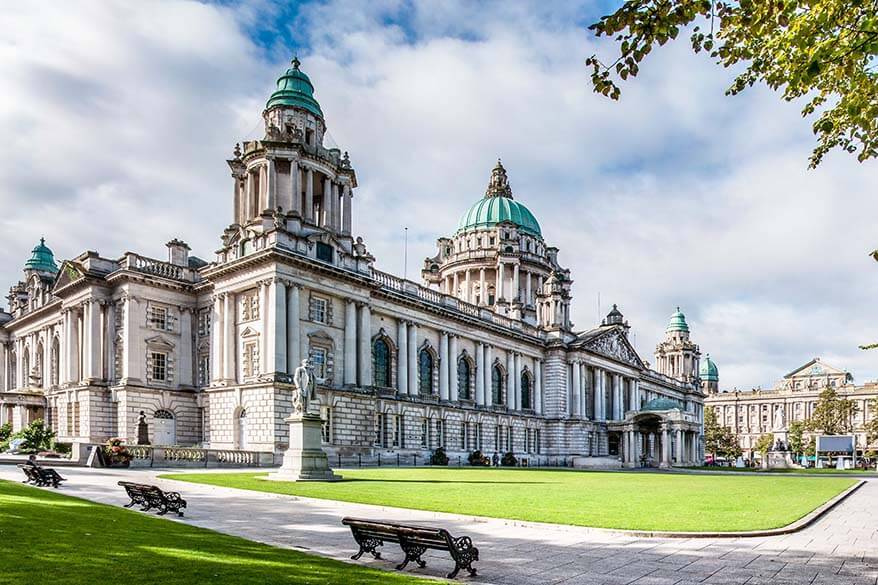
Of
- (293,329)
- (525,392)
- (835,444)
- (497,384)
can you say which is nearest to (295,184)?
(293,329)

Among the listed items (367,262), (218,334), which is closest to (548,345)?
(367,262)

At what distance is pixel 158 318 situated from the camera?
52031 mm

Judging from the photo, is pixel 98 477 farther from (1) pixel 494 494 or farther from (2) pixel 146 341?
(2) pixel 146 341

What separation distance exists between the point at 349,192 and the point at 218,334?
54.7 feet

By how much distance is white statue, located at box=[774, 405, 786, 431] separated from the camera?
164188mm

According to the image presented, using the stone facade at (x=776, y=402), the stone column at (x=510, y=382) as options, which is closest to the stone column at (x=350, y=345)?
the stone column at (x=510, y=382)

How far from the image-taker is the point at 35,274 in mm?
68125

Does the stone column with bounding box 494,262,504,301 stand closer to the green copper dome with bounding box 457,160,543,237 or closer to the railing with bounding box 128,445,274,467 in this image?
the green copper dome with bounding box 457,160,543,237

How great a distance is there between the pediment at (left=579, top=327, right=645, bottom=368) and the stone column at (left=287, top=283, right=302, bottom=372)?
42.3m

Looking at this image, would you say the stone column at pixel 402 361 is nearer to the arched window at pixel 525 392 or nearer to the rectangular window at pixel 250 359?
the rectangular window at pixel 250 359

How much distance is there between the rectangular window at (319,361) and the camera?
49459 millimetres

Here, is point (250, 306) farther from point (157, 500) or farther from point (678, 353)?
point (678, 353)

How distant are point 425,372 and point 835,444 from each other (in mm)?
66794

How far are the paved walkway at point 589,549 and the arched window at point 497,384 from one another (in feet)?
173
